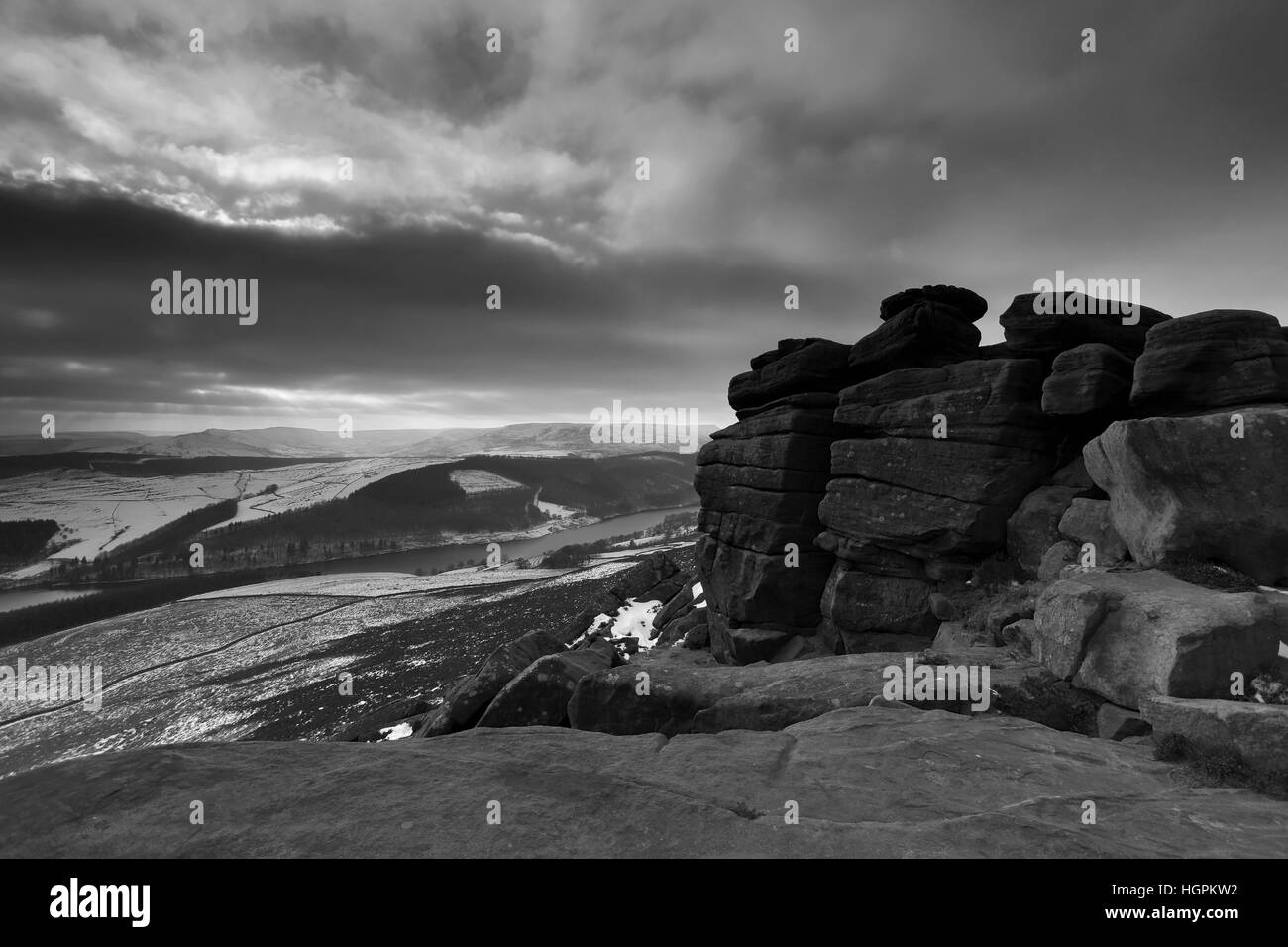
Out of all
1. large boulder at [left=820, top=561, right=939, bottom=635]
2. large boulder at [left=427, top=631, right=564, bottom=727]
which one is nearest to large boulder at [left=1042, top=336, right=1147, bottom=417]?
large boulder at [left=820, top=561, right=939, bottom=635]

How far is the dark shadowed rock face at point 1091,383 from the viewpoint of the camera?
1653 cm

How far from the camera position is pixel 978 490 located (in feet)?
61.7

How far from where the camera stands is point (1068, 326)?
18953 mm

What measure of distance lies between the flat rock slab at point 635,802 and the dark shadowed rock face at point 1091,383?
12.4m

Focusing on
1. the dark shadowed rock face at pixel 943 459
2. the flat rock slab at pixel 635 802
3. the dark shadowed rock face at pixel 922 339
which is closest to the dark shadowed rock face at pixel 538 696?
the flat rock slab at pixel 635 802

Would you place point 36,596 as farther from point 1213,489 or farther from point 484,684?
point 1213,489

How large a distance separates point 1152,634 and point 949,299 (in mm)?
18150

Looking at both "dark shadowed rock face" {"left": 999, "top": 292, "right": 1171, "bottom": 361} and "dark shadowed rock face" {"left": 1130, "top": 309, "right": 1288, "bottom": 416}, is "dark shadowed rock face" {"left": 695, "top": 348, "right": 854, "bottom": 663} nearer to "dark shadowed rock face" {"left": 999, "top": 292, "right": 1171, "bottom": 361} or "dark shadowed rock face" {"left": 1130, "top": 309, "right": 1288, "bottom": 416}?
"dark shadowed rock face" {"left": 999, "top": 292, "right": 1171, "bottom": 361}

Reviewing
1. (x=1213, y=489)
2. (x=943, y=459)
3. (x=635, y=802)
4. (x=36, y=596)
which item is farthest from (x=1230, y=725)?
(x=36, y=596)

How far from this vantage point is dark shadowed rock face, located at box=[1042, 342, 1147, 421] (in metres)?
16.5

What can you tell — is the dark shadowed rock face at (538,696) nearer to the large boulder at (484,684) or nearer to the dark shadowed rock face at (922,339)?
the large boulder at (484,684)

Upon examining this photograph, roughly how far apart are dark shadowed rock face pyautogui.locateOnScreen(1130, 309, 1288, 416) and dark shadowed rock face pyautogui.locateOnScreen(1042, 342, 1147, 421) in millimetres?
1234

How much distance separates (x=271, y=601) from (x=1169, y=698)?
13494 centimetres

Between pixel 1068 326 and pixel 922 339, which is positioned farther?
pixel 922 339
